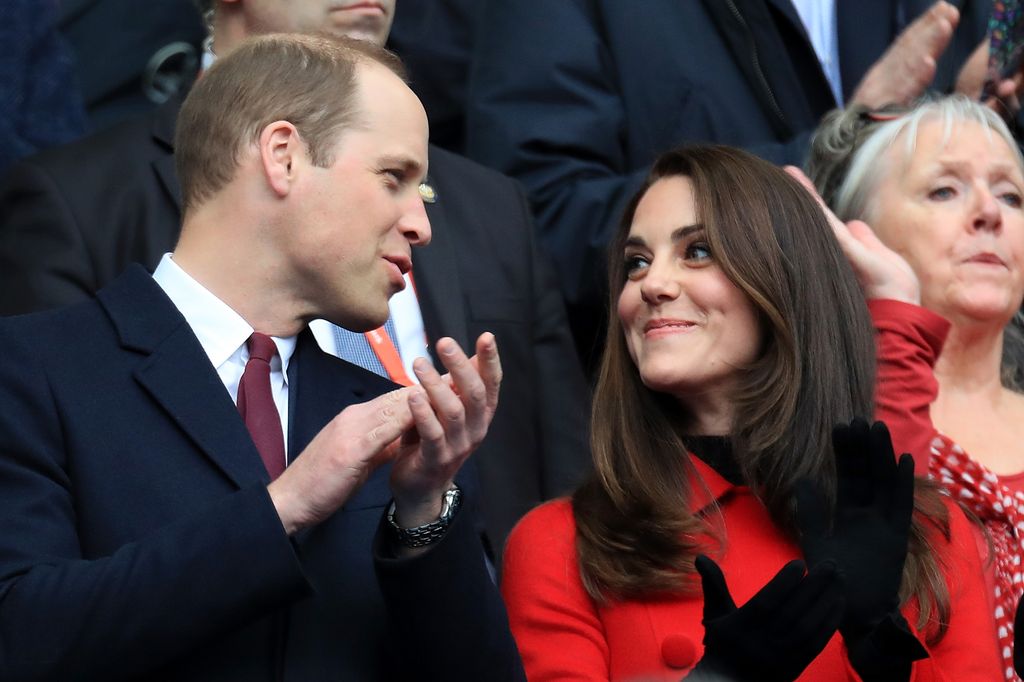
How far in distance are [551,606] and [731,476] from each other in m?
0.45

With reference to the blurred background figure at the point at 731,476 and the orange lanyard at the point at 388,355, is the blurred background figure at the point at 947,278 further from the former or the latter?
the orange lanyard at the point at 388,355

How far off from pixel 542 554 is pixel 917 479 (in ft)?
2.41

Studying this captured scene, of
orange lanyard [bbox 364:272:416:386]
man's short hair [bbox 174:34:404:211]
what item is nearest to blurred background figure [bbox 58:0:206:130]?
orange lanyard [bbox 364:272:416:386]

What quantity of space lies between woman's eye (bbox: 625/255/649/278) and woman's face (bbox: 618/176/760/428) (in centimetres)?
6

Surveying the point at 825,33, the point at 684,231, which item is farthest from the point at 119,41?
the point at 684,231

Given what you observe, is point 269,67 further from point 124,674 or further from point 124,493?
point 124,674

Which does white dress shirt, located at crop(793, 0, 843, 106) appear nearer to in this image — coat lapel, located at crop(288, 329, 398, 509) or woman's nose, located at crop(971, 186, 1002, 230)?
woman's nose, located at crop(971, 186, 1002, 230)

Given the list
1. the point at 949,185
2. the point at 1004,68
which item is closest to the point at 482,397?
the point at 949,185

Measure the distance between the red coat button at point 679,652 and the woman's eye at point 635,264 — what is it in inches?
31.8

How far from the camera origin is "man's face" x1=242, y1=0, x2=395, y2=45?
3.83 m

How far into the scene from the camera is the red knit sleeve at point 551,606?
2.92 metres

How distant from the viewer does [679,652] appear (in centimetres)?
288

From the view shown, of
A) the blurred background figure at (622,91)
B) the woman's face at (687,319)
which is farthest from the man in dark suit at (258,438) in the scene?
the blurred background figure at (622,91)

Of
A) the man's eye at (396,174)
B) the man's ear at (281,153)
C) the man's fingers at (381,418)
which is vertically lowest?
the man's fingers at (381,418)
